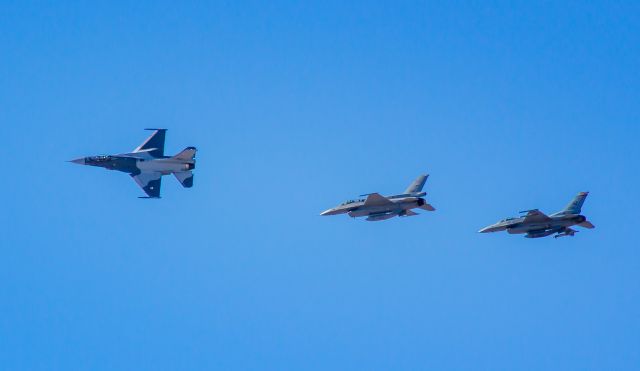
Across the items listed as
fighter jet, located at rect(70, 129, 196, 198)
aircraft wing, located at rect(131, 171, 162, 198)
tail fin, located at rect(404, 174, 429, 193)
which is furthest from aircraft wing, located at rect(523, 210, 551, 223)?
aircraft wing, located at rect(131, 171, 162, 198)

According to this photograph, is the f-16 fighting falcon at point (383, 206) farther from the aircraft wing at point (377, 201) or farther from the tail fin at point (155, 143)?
the tail fin at point (155, 143)

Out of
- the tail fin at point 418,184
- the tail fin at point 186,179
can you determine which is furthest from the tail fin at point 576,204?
the tail fin at point 186,179

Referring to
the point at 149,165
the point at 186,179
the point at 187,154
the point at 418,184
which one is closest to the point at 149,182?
the point at 149,165

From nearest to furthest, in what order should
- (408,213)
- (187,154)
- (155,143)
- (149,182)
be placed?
(408,213) → (187,154) → (149,182) → (155,143)

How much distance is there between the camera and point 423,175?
407 feet

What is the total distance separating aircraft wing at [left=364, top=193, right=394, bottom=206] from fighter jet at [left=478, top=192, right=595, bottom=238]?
15.8 meters

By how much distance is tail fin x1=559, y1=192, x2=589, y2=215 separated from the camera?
12745 centimetres

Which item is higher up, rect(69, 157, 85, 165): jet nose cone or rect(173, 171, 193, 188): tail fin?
rect(69, 157, 85, 165): jet nose cone

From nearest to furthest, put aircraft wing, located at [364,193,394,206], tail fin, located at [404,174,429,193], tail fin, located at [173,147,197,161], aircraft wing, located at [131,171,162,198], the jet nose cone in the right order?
1. aircraft wing, located at [364,193,394,206]
2. tail fin, located at [173,147,197,161]
3. tail fin, located at [404,174,429,193]
4. aircraft wing, located at [131,171,162,198]
5. the jet nose cone

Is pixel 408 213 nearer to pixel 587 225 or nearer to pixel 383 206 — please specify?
pixel 383 206

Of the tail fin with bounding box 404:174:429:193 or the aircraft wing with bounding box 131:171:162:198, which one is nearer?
the tail fin with bounding box 404:174:429:193

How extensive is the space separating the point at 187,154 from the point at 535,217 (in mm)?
39328

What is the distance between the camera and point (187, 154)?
120750 millimetres

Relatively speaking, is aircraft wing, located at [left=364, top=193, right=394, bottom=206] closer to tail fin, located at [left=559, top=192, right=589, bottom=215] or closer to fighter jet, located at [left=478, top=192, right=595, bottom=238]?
fighter jet, located at [left=478, top=192, right=595, bottom=238]
